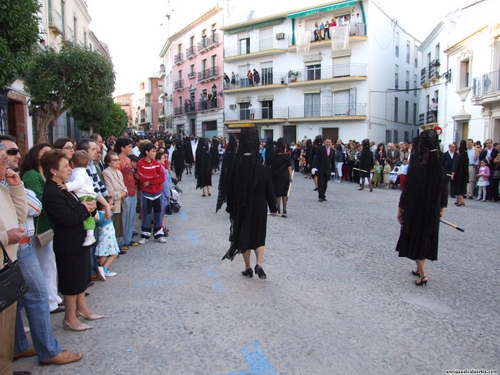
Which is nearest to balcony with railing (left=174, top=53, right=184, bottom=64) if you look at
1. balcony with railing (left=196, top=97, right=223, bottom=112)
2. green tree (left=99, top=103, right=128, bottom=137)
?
balcony with railing (left=196, top=97, right=223, bottom=112)

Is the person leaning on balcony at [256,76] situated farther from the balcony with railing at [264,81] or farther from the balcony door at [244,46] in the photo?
the balcony door at [244,46]

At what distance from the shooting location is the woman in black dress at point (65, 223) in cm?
346

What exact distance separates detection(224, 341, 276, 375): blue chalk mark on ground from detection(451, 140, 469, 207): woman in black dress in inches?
395

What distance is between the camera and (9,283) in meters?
2.60

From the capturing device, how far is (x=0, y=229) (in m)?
2.70

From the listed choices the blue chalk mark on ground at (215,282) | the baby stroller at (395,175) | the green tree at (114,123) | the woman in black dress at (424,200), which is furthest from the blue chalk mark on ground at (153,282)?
the green tree at (114,123)

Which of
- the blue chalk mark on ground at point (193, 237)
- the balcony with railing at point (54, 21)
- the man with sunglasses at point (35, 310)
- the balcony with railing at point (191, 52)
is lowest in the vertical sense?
the blue chalk mark on ground at point (193, 237)

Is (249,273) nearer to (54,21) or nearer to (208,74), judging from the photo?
(54,21)

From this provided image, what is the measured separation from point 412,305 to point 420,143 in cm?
195

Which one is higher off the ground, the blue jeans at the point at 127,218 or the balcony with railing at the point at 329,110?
the balcony with railing at the point at 329,110

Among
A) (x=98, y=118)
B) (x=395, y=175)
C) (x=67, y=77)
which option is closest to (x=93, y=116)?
(x=98, y=118)

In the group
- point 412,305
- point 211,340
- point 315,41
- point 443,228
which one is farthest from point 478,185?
point 315,41

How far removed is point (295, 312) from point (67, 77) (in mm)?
10480

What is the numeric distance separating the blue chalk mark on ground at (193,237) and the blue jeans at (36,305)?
389 centimetres
